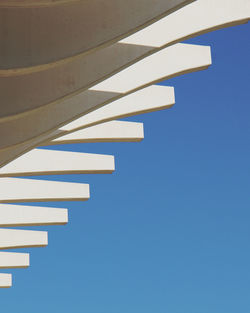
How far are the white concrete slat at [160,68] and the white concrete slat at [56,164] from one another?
14.4 ft

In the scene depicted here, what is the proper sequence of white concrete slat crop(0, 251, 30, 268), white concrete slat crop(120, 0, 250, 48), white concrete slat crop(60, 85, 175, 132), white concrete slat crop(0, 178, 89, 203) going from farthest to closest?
white concrete slat crop(0, 251, 30, 268), white concrete slat crop(0, 178, 89, 203), white concrete slat crop(60, 85, 175, 132), white concrete slat crop(120, 0, 250, 48)

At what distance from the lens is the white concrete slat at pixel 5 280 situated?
28.5 m

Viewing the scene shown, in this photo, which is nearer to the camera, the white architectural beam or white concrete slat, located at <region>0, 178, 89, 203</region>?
the white architectural beam

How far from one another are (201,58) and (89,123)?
2.83 meters

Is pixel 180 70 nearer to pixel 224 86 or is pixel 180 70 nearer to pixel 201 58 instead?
pixel 201 58

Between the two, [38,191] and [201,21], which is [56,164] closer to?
[38,191]

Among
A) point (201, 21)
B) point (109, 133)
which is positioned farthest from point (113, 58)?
point (109, 133)

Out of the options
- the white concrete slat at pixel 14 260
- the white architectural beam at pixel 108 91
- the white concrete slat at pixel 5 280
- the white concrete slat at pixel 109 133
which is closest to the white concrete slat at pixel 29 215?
the white concrete slat at pixel 14 260

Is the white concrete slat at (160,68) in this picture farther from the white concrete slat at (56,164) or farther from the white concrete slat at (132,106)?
the white concrete slat at (56,164)

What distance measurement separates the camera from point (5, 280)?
93.6ft

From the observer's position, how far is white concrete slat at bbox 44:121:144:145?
18156 millimetres

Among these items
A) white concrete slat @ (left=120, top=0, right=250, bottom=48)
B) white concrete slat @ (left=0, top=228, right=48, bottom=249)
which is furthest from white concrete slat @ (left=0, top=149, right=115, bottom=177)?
white concrete slat @ (left=120, top=0, right=250, bottom=48)

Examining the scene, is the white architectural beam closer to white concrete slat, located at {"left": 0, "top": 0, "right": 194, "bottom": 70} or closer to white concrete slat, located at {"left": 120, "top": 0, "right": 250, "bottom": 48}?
white concrete slat, located at {"left": 120, "top": 0, "right": 250, "bottom": 48}

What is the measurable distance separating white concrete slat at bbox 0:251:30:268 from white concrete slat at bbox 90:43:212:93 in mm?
12268
